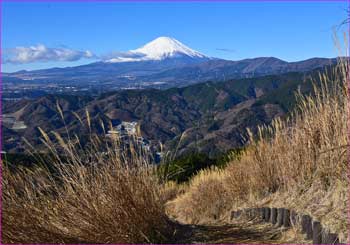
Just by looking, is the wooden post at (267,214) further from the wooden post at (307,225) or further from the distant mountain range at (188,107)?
the distant mountain range at (188,107)

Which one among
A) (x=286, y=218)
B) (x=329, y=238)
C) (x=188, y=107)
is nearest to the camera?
(x=329, y=238)

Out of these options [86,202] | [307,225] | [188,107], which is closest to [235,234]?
[307,225]

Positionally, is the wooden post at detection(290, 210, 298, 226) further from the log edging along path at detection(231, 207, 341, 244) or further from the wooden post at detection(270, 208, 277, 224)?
the wooden post at detection(270, 208, 277, 224)

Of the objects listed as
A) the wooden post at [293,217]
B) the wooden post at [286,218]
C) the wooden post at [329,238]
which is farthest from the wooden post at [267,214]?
the wooden post at [329,238]

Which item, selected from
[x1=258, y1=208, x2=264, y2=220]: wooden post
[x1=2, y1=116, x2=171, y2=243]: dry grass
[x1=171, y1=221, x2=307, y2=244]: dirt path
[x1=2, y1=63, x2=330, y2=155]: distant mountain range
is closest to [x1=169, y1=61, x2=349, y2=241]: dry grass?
[x1=258, y1=208, x2=264, y2=220]: wooden post

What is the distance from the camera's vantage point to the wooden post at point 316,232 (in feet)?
13.0

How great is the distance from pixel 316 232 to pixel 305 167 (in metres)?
1.29

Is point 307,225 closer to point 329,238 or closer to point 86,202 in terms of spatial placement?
point 329,238

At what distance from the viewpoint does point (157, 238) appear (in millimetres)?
4465

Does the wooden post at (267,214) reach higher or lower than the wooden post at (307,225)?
lower

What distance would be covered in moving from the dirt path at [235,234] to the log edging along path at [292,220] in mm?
101

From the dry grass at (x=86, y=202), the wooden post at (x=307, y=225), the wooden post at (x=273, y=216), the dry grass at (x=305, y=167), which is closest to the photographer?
the dry grass at (x=86, y=202)

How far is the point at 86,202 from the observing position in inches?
168

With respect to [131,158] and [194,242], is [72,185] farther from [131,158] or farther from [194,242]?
[194,242]
